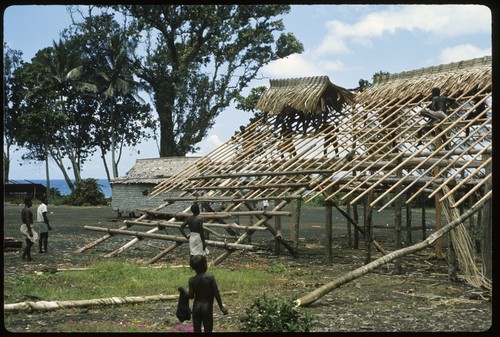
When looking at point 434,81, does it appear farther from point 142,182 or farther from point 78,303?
point 142,182

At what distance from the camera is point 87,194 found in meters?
40.9

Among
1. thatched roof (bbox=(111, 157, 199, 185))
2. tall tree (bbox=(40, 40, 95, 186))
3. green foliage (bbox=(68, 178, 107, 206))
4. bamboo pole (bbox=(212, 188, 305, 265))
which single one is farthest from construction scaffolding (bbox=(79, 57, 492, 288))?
tall tree (bbox=(40, 40, 95, 186))

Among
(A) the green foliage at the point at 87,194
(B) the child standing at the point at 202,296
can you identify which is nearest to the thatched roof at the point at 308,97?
(B) the child standing at the point at 202,296

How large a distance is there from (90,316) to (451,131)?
9.19m

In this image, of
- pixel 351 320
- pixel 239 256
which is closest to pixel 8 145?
pixel 239 256

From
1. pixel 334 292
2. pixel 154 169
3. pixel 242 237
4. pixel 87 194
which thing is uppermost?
pixel 154 169

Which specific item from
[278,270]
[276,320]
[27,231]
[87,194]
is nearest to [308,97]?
[278,270]

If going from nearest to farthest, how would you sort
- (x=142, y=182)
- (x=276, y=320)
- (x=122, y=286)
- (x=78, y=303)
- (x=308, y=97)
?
1. (x=276, y=320)
2. (x=78, y=303)
3. (x=122, y=286)
4. (x=308, y=97)
5. (x=142, y=182)

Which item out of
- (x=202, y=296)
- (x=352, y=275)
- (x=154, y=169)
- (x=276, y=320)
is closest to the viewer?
(x=202, y=296)

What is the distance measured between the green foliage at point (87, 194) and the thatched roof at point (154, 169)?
34.3 ft

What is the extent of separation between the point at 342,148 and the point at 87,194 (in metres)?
27.0

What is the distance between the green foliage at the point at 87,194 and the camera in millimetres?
40844

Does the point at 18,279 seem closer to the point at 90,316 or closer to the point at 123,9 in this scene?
the point at 90,316

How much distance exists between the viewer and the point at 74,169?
1825 inches
